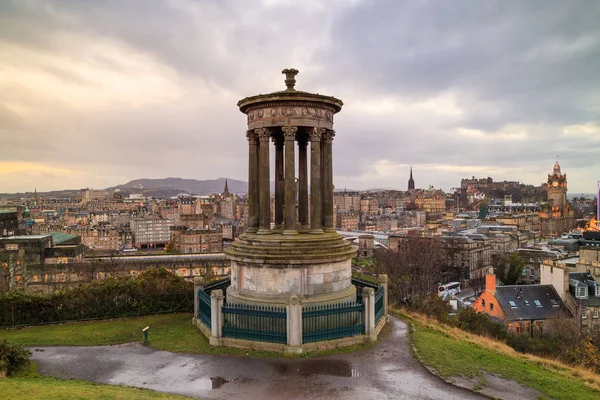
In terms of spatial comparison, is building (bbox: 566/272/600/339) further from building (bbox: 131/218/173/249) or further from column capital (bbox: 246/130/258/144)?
building (bbox: 131/218/173/249)

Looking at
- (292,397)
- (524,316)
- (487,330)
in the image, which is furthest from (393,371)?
(524,316)

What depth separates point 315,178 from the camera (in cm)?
1836

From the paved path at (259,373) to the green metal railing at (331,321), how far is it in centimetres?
88

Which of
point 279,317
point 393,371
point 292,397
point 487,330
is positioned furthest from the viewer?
point 487,330

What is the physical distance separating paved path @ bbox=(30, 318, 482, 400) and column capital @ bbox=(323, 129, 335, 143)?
29.4 feet

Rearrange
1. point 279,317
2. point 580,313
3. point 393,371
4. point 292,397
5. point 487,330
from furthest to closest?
point 580,313 → point 487,330 → point 279,317 → point 393,371 → point 292,397

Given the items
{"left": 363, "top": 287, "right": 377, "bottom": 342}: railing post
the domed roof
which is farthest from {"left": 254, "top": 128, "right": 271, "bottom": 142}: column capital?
the domed roof

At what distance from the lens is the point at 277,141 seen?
68.3 feet

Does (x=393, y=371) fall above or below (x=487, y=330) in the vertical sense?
above

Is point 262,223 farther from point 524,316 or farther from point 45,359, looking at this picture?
point 524,316

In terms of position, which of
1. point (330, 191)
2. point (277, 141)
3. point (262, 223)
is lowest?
point (262, 223)

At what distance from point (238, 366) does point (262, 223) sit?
665 cm

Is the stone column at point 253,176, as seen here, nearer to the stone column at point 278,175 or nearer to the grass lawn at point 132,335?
the stone column at point 278,175

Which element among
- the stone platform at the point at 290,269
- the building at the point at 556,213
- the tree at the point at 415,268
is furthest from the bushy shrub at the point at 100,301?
the building at the point at 556,213
